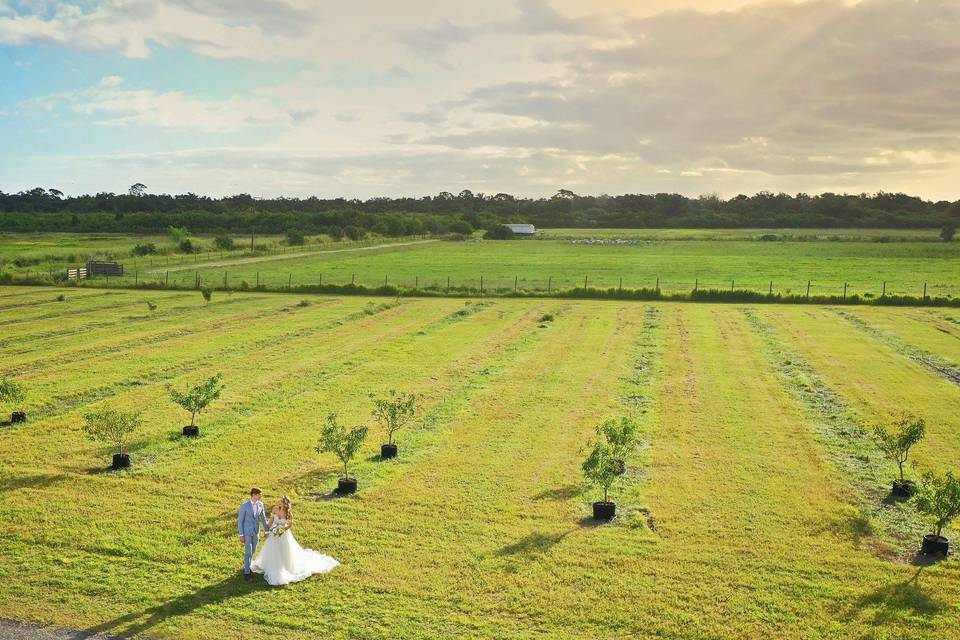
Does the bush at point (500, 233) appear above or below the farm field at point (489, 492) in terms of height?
above

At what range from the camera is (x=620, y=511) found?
16.9 meters

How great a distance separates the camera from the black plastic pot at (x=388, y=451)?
20422mm

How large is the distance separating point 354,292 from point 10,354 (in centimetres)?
2865

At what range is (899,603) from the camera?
12961 mm

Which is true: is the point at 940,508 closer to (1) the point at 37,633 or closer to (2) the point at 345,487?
(2) the point at 345,487

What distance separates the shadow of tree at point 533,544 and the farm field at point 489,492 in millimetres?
54

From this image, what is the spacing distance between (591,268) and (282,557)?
76.0m

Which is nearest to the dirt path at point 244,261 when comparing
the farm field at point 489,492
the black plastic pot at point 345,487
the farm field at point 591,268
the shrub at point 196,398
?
the farm field at point 591,268

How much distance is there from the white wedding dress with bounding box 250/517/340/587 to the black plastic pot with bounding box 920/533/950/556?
449 inches

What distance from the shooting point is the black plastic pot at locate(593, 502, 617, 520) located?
16.4 m

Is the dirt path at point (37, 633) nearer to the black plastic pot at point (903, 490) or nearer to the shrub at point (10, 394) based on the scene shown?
the shrub at point (10, 394)

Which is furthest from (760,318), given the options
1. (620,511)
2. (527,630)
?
(527,630)

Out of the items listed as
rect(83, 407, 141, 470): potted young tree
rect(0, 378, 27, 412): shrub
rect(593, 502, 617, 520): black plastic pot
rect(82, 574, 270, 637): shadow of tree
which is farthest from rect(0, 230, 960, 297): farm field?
rect(82, 574, 270, 637): shadow of tree

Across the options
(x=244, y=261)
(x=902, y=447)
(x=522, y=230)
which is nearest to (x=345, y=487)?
(x=902, y=447)
